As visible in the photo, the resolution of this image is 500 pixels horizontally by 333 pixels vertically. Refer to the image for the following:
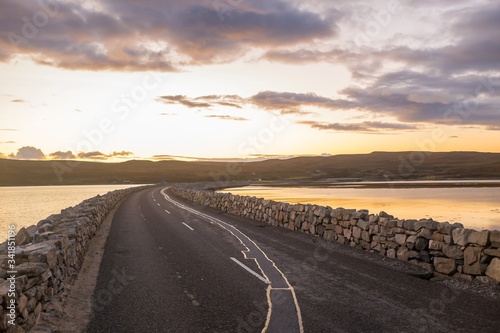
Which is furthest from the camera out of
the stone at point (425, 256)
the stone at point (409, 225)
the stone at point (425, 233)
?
the stone at point (409, 225)

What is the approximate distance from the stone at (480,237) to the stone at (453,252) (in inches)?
20.2

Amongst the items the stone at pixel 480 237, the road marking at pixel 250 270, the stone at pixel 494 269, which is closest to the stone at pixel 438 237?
the stone at pixel 480 237

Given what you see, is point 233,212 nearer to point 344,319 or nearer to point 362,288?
point 362,288

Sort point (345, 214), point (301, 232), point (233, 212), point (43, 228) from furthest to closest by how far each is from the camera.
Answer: point (233, 212), point (301, 232), point (345, 214), point (43, 228)

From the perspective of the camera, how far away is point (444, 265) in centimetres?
1068

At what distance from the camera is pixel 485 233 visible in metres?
9.72

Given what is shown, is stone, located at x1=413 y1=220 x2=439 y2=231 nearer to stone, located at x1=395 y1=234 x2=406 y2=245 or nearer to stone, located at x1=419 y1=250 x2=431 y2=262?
stone, located at x1=395 y1=234 x2=406 y2=245

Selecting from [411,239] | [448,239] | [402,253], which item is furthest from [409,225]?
[448,239]

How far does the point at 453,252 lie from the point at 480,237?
0.98m

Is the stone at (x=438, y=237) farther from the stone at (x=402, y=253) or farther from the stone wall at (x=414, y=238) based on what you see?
the stone at (x=402, y=253)

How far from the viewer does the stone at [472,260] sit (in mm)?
9820

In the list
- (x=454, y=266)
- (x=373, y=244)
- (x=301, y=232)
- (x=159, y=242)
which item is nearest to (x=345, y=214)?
(x=373, y=244)

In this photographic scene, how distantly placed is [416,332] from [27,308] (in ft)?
23.0

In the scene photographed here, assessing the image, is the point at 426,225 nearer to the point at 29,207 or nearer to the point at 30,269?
the point at 30,269
